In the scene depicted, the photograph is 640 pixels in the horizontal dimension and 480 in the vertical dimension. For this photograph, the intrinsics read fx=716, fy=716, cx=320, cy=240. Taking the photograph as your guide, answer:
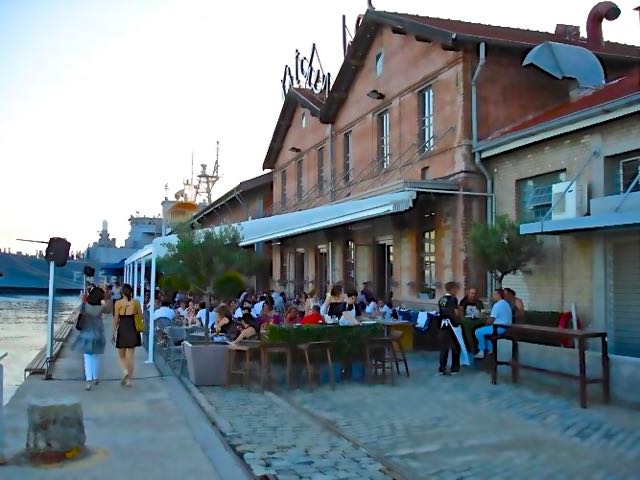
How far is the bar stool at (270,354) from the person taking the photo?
9.93 m

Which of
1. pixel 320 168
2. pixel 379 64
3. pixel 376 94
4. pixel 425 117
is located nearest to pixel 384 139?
pixel 376 94

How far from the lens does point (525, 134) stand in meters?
13.5

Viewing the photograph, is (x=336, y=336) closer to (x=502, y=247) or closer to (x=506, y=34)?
(x=502, y=247)

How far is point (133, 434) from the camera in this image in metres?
7.26

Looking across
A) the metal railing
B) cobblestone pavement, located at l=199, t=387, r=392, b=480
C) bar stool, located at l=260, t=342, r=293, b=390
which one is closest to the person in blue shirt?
bar stool, located at l=260, t=342, r=293, b=390

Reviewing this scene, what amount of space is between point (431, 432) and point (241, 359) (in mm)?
4187

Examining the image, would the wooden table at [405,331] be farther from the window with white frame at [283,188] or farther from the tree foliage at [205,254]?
the window with white frame at [283,188]

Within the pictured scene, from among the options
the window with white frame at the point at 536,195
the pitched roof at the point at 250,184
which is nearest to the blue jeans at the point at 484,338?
the window with white frame at the point at 536,195

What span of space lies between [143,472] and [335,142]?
18094 mm

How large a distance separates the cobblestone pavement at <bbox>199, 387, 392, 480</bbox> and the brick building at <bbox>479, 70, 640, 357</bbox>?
5781 millimetres

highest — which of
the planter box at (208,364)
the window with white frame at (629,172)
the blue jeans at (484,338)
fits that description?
the window with white frame at (629,172)

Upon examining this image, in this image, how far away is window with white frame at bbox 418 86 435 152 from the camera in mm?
17016

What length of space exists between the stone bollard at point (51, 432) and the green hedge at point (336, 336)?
13.2 ft

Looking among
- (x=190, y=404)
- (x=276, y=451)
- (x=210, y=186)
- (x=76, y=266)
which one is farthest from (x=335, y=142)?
(x=76, y=266)
